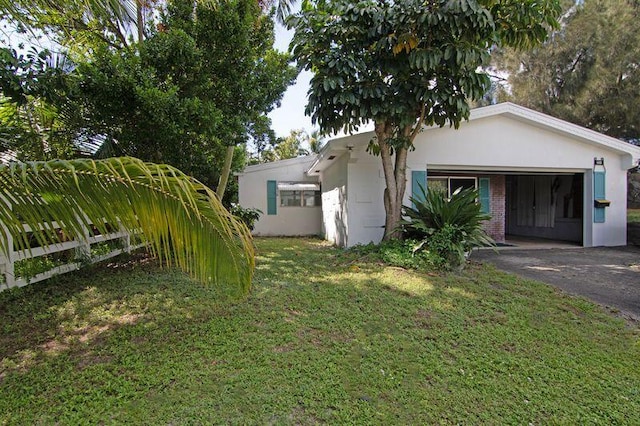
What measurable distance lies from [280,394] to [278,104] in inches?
243

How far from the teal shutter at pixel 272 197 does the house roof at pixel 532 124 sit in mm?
3588

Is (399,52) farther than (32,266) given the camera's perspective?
Yes

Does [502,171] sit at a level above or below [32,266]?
above

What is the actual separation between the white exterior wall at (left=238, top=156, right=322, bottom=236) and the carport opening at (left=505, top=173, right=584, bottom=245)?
24.3ft

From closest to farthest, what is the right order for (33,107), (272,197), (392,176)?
1. (33,107)
2. (392,176)
3. (272,197)

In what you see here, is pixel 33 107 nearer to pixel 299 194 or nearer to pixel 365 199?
pixel 365 199

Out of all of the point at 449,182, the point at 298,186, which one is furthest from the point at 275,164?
the point at 449,182

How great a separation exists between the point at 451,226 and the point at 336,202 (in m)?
3.95

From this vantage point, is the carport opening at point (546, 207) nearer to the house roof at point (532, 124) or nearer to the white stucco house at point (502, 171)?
the white stucco house at point (502, 171)

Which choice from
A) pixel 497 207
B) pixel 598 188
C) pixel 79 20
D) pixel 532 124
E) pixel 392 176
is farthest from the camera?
pixel 497 207

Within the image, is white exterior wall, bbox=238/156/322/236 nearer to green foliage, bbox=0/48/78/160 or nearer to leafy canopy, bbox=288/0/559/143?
leafy canopy, bbox=288/0/559/143

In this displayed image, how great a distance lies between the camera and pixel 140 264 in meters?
6.02

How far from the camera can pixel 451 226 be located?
5801 millimetres

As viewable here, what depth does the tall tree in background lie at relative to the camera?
41.9ft
